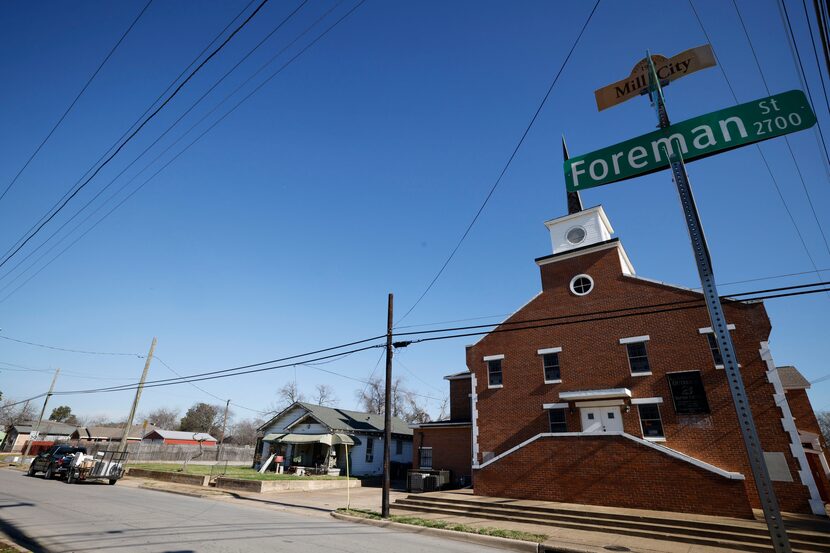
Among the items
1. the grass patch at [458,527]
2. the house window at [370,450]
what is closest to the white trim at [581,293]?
the grass patch at [458,527]

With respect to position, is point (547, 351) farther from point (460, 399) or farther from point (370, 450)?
point (370, 450)

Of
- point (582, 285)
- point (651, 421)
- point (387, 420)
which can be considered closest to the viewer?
point (387, 420)

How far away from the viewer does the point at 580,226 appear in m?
23.0

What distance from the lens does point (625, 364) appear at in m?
18.8

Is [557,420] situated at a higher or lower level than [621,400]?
lower

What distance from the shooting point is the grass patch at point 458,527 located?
37.0 ft

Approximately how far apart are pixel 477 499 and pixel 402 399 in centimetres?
5033

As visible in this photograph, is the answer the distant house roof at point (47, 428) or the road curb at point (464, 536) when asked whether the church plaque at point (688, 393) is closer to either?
the road curb at point (464, 536)

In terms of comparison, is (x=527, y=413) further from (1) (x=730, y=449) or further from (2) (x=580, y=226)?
(2) (x=580, y=226)

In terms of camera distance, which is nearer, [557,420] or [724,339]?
[724,339]

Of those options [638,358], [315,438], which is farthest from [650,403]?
[315,438]

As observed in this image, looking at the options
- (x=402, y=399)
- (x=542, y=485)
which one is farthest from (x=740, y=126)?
(x=402, y=399)

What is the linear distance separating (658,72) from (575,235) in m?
19.5

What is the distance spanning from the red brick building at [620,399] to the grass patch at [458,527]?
4.73 m
